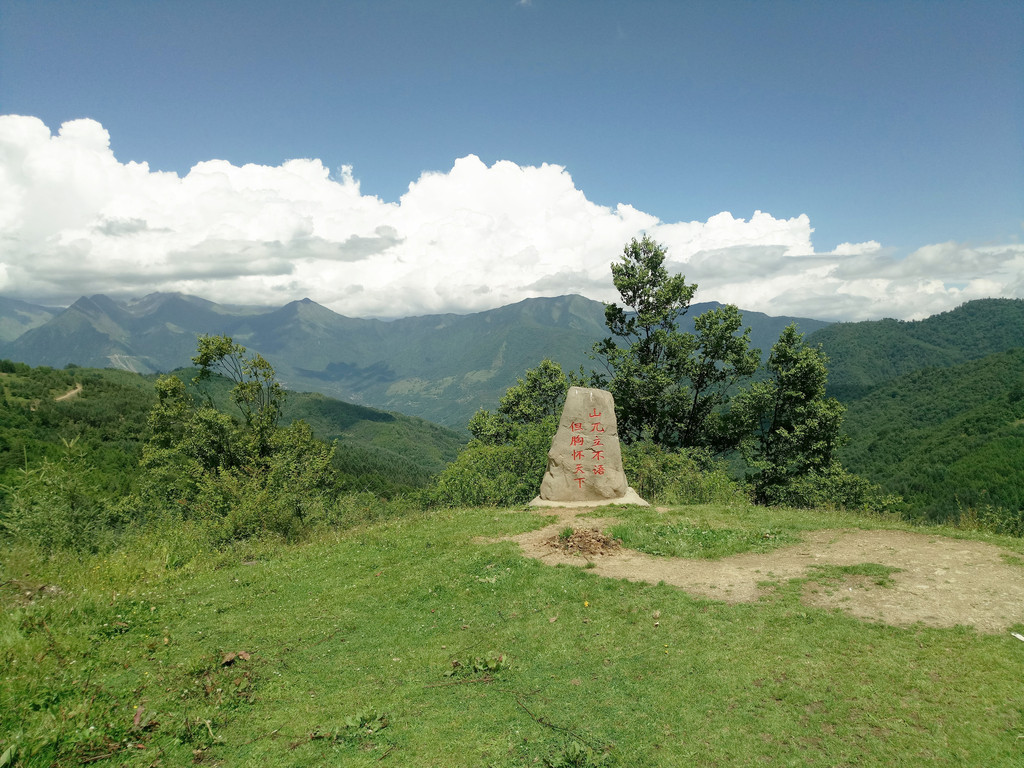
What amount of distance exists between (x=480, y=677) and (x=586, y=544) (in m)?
5.67

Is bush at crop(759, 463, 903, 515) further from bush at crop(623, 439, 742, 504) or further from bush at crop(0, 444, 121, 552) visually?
bush at crop(0, 444, 121, 552)

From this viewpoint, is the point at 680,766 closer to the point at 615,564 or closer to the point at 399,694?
the point at 399,694

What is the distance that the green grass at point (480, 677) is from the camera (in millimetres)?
5289

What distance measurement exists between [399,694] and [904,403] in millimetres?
148634

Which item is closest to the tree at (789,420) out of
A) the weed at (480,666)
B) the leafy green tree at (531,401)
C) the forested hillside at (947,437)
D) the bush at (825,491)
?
the bush at (825,491)

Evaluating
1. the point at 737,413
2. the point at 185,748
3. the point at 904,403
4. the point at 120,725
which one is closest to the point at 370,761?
the point at 185,748

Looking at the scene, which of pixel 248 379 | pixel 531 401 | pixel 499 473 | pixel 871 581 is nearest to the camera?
pixel 871 581

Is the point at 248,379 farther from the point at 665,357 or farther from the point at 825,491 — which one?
the point at 825,491

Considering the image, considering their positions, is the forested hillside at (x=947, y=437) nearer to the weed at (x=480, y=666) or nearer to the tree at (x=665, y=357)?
the tree at (x=665, y=357)

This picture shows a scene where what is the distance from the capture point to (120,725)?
5.64 m

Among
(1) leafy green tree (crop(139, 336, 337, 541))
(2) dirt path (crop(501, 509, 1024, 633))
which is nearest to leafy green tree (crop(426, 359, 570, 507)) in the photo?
(1) leafy green tree (crop(139, 336, 337, 541))

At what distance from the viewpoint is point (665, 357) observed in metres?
25.0

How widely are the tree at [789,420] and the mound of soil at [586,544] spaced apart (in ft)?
48.5

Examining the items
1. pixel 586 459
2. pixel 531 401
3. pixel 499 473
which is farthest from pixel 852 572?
pixel 531 401
